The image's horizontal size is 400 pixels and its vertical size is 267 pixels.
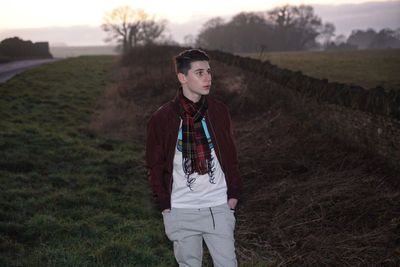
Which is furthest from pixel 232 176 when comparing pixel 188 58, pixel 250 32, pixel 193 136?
pixel 250 32

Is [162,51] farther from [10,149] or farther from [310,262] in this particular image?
[310,262]

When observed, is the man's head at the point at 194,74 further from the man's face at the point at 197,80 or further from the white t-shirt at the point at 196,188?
the white t-shirt at the point at 196,188

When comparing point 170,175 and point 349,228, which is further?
point 349,228

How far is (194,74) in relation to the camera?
2.97 meters

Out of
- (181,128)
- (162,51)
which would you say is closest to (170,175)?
(181,128)

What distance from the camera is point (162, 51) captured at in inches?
1100

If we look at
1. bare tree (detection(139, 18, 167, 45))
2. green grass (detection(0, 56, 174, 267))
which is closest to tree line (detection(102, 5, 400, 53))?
bare tree (detection(139, 18, 167, 45))

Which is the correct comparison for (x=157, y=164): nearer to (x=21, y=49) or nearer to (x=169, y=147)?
(x=169, y=147)

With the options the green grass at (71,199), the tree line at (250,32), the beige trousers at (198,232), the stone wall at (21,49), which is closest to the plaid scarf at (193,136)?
the beige trousers at (198,232)

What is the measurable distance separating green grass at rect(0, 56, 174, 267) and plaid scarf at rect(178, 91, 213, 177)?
1.95m

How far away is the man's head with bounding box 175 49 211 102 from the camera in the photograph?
2951mm

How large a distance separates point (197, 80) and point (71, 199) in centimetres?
419

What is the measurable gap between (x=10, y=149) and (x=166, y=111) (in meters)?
6.88

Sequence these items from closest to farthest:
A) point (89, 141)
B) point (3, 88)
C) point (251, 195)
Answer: point (251, 195)
point (89, 141)
point (3, 88)
